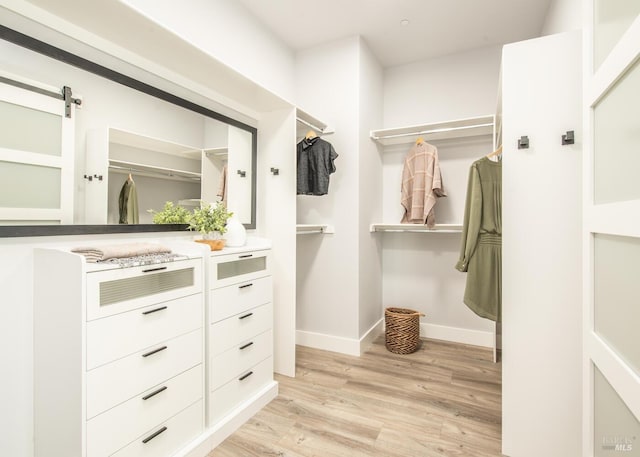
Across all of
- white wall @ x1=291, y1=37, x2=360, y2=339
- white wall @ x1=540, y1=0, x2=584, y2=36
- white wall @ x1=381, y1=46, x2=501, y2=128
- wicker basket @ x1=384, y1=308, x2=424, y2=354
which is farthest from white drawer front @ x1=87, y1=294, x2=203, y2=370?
white wall @ x1=381, y1=46, x2=501, y2=128

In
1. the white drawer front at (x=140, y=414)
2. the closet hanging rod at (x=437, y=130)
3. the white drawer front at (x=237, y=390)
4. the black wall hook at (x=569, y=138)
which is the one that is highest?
the closet hanging rod at (x=437, y=130)

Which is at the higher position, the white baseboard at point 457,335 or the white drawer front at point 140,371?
the white drawer front at point 140,371

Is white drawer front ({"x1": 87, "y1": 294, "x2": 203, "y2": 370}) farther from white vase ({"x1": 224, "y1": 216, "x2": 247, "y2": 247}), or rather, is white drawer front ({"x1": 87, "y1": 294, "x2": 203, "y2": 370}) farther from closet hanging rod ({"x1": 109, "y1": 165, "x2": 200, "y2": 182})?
closet hanging rod ({"x1": 109, "y1": 165, "x2": 200, "y2": 182})

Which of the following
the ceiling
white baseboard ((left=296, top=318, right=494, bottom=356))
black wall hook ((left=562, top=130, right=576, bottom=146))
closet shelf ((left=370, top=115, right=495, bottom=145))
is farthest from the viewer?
white baseboard ((left=296, top=318, right=494, bottom=356))

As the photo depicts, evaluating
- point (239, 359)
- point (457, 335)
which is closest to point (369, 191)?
point (457, 335)

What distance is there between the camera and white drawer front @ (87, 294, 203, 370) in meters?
1.13

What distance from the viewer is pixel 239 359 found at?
1805mm

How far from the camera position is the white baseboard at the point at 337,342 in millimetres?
2771

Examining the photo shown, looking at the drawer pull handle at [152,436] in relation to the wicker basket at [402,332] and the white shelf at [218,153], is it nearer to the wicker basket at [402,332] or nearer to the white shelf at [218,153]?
the white shelf at [218,153]

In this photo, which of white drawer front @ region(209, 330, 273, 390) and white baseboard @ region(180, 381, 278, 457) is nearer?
white baseboard @ region(180, 381, 278, 457)

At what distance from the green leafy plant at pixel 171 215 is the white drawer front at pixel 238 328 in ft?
2.12

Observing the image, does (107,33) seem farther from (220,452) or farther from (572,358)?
(572,358)

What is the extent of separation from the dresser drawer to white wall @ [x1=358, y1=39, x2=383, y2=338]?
3.42ft

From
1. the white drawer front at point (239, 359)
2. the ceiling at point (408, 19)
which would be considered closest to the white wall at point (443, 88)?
the ceiling at point (408, 19)
